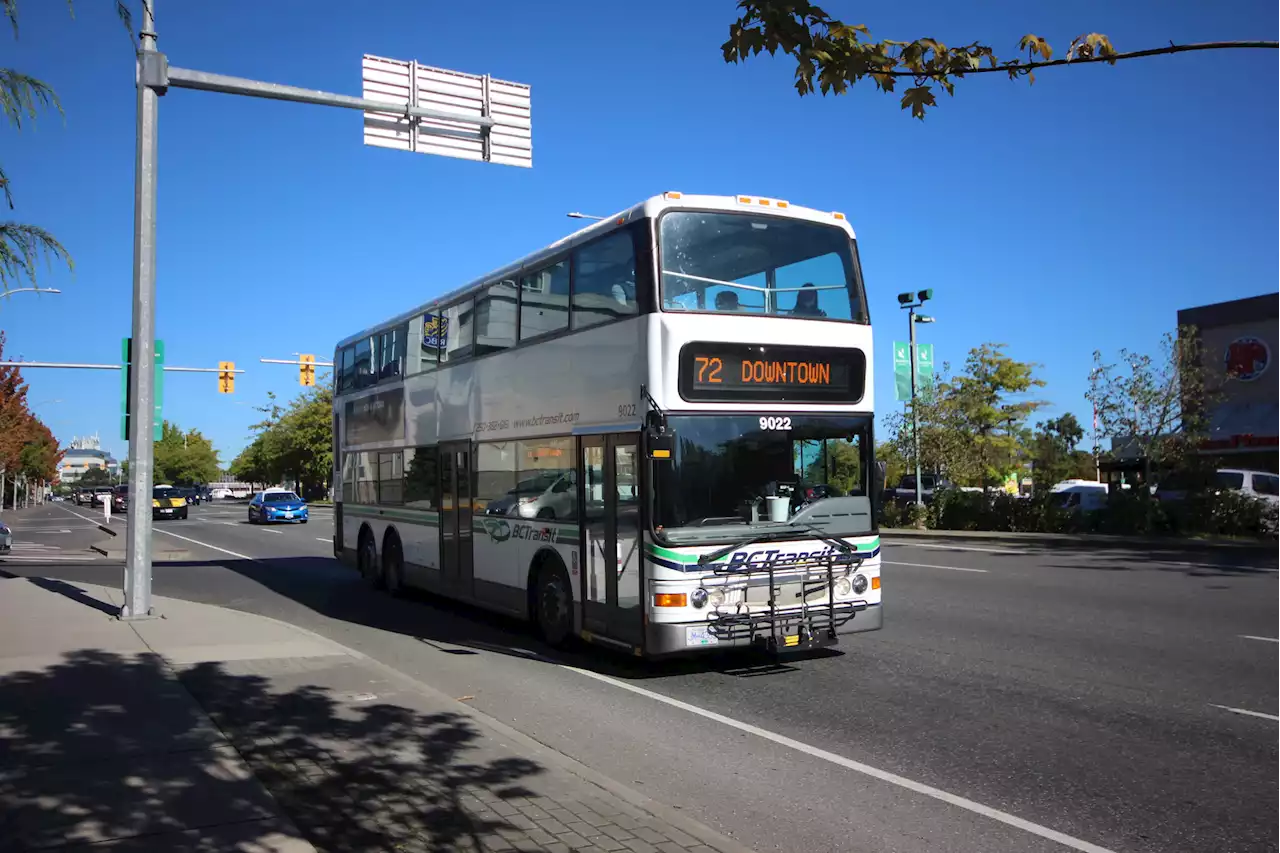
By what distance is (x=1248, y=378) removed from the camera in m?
36.5

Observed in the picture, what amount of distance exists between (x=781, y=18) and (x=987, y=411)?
4766 cm

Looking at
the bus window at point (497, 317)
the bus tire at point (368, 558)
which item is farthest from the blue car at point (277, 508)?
the bus window at point (497, 317)

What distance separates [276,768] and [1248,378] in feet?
129

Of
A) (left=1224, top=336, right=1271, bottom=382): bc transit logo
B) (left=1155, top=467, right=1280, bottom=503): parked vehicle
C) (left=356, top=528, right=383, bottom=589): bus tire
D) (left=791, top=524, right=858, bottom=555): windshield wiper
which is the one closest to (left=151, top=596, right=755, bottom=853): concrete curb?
(left=791, top=524, right=858, bottom=555): windshield wiper

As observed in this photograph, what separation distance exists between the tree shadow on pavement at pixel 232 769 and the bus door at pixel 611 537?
7.67ft

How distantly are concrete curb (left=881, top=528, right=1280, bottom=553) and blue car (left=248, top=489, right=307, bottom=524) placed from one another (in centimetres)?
2481

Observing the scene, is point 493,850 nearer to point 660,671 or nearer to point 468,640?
point 660,671

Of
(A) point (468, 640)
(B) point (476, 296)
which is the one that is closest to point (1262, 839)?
(A) point (468, 640)

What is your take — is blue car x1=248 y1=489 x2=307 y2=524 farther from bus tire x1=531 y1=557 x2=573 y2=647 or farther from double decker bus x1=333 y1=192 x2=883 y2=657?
bus tire x1=531 y1=557 x2=573 y2=647

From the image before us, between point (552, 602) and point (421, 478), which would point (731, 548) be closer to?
point (552, 602)

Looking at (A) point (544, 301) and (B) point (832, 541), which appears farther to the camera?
(A) point (544, 301)

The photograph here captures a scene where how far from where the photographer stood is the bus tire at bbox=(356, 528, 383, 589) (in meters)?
16.7

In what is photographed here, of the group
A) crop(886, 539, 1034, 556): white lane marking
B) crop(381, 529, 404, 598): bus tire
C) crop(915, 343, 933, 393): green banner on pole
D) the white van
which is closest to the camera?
crop(381, 529, 404, 598): bus tire

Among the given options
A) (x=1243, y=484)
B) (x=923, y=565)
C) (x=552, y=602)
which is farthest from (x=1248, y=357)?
(x=552, y=602)
